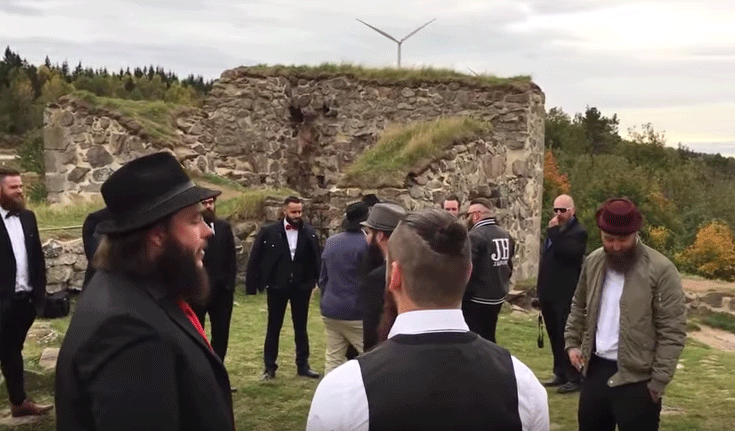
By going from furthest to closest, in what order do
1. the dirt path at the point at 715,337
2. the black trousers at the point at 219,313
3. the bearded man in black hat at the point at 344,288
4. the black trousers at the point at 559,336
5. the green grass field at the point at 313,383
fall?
the dirt path at the point at 715,337 → the black trousers at the point at 559,336 → the black trousers at the point at 219,313 → the bearded man in black hat at the point at 344,288 → the green grass field at the point at 313,383

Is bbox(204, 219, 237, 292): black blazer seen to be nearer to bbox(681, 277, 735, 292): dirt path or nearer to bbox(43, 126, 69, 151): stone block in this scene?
bbox(43, 126, 69, 151): stone block

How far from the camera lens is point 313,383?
7.37 metres

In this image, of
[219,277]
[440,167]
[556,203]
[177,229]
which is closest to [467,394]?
[177,229]

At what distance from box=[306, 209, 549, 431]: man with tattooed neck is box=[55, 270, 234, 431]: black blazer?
0.34 meters

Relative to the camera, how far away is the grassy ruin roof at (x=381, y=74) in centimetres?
1441

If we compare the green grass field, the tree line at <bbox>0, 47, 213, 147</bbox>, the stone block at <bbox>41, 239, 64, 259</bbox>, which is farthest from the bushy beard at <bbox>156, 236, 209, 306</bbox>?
the tree line at <bbox>0, 47, 213, 147</bbox>

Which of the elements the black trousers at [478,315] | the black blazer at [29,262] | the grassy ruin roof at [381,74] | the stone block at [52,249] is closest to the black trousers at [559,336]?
the black trousers at [478,315]

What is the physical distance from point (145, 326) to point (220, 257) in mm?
4726

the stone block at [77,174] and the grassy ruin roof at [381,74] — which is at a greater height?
the grassy ruin roof at [381,74]

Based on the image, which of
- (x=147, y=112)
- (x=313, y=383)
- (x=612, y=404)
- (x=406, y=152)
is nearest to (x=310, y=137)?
(x=147, y=112)

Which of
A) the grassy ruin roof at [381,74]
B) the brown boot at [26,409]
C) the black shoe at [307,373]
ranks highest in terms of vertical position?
the grassy ruin roof at [381,74]

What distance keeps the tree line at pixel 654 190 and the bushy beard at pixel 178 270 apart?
2949cm

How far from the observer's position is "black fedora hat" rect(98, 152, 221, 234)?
7.98 feet

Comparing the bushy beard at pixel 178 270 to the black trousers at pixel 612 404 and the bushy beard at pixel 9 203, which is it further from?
the bushy beard at pixel 9 203
